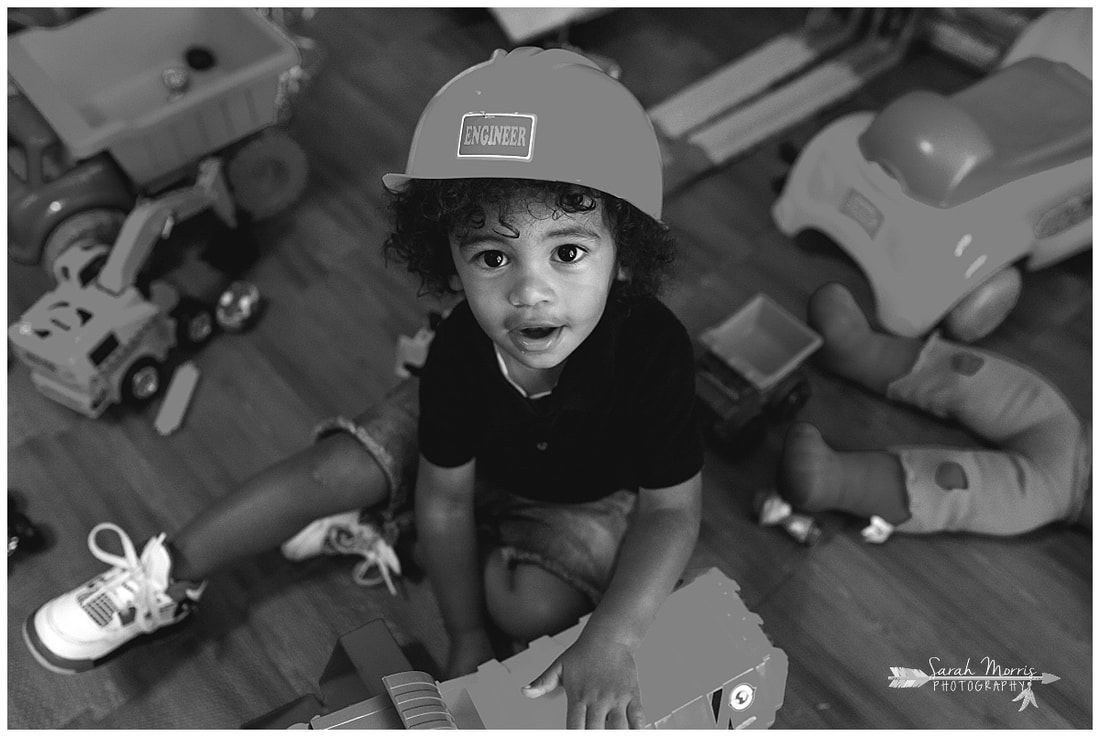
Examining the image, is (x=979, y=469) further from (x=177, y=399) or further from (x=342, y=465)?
(x=177, y=399)

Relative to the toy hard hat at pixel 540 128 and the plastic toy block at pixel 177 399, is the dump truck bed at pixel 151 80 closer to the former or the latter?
the plastic toy block at pixel 177 399

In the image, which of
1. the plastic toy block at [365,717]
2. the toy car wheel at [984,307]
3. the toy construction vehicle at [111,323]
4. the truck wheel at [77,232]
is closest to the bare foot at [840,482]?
the toy car wheel at [984,307]

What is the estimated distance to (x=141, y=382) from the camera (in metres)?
1.10

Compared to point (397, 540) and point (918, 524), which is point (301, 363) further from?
point (918, 524)

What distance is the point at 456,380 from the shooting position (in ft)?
2.54

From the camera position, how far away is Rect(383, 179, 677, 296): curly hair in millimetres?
624

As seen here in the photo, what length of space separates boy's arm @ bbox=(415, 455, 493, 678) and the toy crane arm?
1.63ft

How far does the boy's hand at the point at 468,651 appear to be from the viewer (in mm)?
864

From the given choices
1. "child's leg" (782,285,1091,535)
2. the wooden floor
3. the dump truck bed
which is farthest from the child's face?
the dump truck bed

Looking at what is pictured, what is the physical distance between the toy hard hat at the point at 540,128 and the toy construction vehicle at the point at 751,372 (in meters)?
0.42

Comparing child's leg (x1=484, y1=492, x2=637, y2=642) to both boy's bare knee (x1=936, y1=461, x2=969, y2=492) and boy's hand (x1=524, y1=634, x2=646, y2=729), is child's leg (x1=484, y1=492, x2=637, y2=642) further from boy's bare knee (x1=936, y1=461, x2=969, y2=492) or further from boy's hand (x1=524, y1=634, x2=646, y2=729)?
boy's bare knee (x1=936, y1=461, x2=969, y2=492)

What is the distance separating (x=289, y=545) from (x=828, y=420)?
64 centimetres

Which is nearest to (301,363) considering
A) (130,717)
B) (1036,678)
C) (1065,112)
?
(130,717)

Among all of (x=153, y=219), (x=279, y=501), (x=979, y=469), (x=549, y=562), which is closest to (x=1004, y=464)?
(x=979, y=469)
